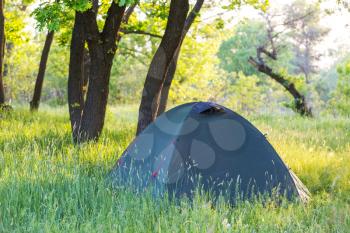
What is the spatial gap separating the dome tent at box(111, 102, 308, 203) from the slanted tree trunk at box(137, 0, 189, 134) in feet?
8.72

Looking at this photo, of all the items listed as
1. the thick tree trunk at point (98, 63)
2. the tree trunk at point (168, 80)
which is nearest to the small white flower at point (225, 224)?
the thick tree trunk at point (98, 63)

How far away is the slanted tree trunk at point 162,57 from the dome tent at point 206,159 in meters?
2.66

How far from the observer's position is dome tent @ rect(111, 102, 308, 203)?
6258 mm

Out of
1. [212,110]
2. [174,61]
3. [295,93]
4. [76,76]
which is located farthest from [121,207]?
[295,93]

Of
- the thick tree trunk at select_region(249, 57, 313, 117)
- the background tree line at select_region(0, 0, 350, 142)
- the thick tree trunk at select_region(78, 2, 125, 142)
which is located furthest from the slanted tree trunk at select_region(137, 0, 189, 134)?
the thick tree trunk at select_region(249, 57, 313, 117)

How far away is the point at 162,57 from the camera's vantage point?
30.9ft

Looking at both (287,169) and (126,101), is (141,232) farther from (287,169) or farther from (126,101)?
(126,101)

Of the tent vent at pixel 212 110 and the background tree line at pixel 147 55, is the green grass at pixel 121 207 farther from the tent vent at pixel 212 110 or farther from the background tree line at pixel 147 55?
the background tree line at pixel 147 55

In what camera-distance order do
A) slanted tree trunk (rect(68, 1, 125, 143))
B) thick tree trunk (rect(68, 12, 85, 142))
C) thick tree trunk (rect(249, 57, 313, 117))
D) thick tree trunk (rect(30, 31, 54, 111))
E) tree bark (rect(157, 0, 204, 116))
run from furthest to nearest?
1. thick tree trunk (rect(249, 57, 313, 117))
2. thick tree trunk (rect(30, 31, 54, 111))
3. tree bark (rect(157, 0, 204, 116))
4. thick tree trunk (rect(68, 12, 85, 142))
5. slanted tree trunk (rect(68, 1, 125, 143))

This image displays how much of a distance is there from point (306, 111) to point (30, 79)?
26608mm

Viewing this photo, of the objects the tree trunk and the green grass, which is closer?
the green grass

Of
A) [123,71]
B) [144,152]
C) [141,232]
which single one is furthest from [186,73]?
[141,232]

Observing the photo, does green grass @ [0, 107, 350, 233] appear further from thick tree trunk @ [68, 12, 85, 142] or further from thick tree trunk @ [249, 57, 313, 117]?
thick tree trunk @ [249, 57, 313, 117]

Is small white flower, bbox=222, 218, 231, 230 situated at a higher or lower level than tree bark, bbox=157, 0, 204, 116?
lower
